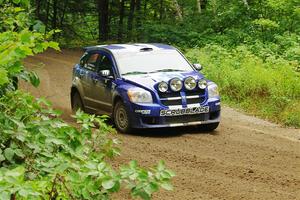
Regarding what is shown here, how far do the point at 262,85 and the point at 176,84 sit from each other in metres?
4.80

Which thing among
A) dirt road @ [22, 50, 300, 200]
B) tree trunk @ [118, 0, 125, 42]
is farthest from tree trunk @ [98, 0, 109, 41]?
dirt road @ [22, 50, 300, 200]

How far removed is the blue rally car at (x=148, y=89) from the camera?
36.4 ft

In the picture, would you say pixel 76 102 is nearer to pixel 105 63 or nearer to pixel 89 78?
pixel 89 78

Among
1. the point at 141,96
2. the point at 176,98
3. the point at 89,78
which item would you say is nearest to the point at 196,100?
the point at 176,98

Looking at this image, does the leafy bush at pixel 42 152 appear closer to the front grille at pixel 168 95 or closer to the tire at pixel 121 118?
the front grille at pixel 168 95

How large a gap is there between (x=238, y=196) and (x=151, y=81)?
437cm

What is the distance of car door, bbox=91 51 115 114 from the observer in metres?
12.0

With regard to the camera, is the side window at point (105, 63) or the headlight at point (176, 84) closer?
the headlight at point (176, 84)

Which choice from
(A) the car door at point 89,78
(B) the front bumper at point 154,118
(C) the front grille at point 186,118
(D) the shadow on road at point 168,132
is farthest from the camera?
(A) the car door at point 89,78

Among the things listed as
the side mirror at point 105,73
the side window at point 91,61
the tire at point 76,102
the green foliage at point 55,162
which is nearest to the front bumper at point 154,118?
the side mirror at point 105,73

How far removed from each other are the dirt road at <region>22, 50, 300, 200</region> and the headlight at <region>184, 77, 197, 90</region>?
3.10 ft

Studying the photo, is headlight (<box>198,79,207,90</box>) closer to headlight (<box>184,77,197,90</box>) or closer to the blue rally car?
the blue rally car

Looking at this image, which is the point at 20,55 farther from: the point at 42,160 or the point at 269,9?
the point at 269,9

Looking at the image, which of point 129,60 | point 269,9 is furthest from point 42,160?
point 269,9
